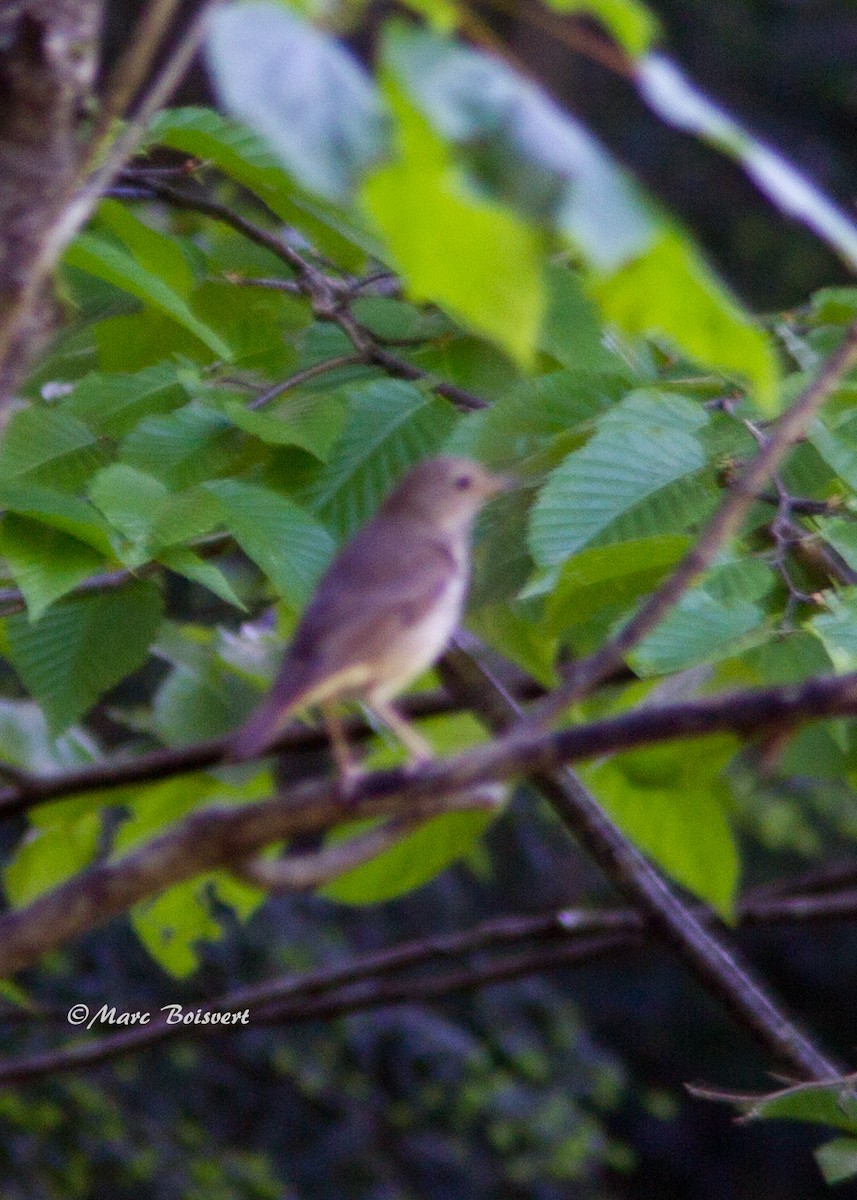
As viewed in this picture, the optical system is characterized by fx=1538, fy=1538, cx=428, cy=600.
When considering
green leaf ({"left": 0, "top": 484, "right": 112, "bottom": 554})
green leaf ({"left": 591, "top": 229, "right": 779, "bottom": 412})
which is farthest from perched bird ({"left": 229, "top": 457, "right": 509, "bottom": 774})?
green leaf ({"left": 591, "top": 229, "right": 779, "bottom": 412})

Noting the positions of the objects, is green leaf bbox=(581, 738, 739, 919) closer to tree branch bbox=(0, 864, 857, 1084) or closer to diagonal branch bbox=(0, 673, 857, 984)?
diagonal branch bbox=(0, 673, 857, 984)

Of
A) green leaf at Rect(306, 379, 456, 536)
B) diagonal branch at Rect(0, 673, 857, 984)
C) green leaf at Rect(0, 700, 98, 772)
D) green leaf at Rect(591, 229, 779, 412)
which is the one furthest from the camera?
green leaf at Rect(0, 700, 98, 772)

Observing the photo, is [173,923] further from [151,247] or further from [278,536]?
[151,247]

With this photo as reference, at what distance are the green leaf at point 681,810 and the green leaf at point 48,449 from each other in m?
1.10

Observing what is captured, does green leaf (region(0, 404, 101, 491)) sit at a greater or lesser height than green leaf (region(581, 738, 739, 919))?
greater

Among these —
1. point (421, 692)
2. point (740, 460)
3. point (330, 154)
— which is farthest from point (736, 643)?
point (330, 154)

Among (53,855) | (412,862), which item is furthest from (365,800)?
(53,855)

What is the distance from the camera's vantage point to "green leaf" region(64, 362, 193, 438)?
293cm

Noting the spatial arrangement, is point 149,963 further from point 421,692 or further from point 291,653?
point 291,653

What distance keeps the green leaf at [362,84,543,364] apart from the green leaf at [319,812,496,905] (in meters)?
1.98

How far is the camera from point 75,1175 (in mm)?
6535

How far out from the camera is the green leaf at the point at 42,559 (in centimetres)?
242

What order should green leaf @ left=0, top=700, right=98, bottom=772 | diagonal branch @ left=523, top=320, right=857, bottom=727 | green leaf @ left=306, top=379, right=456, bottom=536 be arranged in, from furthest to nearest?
green leaf @ left=0, top=700, right=98, bottom=772
green leaf @ left=306, top=379, right=456, bottom=536
diagonal branch @ left=523, top=320, right=857, bottom=727

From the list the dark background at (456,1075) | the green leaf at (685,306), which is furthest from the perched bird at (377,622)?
the dark background at (456,1075)
